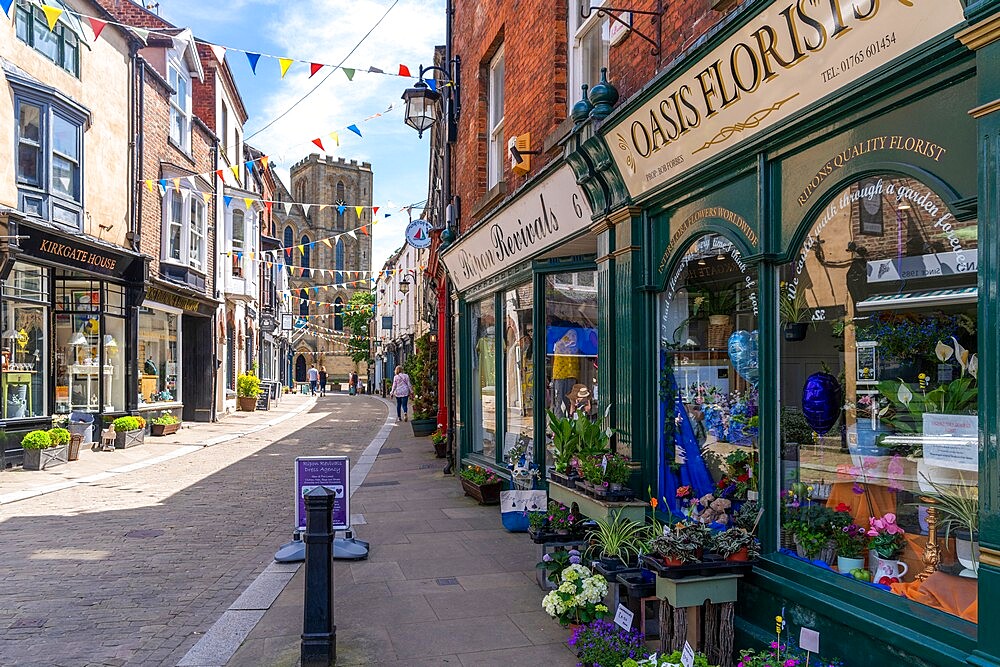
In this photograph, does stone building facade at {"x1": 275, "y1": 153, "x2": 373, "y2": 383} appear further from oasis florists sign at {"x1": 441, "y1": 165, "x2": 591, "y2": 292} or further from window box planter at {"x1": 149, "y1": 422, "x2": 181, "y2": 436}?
oasis florists sign at {"x1": 441, "y1": 165, "x2": 591, "y2": 292}

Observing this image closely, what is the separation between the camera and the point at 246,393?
96.9 ft

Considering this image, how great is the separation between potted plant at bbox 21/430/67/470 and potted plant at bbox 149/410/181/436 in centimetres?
586

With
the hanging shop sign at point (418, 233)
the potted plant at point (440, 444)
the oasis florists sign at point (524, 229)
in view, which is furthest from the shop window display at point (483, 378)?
the hanging shop sign at point (418, 233)

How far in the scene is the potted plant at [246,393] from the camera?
29.5m

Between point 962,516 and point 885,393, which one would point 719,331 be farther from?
point 962,516

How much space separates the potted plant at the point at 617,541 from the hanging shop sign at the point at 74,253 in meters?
12.2

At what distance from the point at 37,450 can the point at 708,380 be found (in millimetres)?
12185

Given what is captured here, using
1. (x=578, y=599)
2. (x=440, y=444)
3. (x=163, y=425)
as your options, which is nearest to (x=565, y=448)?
(x=578, y=599)

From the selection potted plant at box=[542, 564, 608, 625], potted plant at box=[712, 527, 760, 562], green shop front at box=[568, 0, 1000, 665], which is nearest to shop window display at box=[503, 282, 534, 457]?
green shop front at box=[568, 0, 1000, 665]

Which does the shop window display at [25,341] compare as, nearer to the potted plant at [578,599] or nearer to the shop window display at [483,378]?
the shop window display at [483,378]

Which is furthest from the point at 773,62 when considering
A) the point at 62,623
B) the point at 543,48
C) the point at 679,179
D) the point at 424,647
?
the point at 62,623

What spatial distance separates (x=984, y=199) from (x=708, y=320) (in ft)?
9.14

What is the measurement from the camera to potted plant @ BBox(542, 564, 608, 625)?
16.9 ft

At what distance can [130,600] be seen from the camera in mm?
6312
